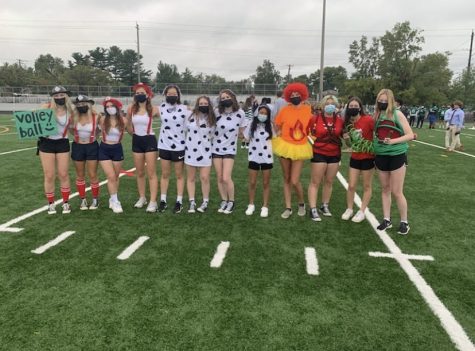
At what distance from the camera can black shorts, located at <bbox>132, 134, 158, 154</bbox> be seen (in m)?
5.61

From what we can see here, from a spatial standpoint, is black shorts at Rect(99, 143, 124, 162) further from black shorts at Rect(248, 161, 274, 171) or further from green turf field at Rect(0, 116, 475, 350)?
black shorts at Rect(248, 161, 274, 171)

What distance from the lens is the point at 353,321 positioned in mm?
3119

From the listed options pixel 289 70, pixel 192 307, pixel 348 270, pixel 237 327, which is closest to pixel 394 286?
pixel 348 270

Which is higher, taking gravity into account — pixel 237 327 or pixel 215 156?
pixel 215 156

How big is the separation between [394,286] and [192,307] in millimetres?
2009

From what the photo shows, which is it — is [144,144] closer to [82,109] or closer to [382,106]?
[82,109]

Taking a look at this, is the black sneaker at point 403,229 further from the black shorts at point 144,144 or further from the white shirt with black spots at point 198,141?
the black shorts at point 144,144

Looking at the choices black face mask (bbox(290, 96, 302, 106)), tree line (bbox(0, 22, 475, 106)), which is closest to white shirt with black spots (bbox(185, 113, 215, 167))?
black face mask (bbox(290, 96, 302, 106))

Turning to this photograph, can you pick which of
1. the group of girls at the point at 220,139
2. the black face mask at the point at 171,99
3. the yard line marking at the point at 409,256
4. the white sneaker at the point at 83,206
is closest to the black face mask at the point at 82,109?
the group of girls at the point at 220,139

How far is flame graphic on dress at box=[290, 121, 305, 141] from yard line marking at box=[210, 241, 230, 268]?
1.82 m

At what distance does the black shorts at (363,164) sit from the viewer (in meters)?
5.29

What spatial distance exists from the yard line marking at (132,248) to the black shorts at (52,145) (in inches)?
76.3

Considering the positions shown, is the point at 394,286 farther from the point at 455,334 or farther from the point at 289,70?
the point at 289,70

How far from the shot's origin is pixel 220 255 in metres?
4.40
